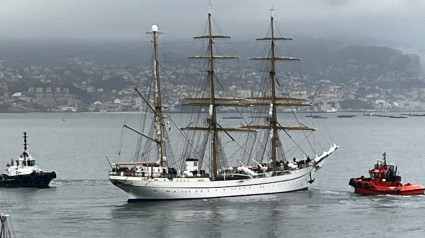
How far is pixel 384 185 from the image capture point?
8769 centimetres

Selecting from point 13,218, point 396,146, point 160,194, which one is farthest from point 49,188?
point 396,146

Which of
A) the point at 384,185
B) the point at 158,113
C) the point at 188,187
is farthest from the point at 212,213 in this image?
the point at 384,185

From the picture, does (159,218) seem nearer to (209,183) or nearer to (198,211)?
(198,211)

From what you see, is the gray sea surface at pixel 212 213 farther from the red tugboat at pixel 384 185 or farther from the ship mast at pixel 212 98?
the ship mast at pixel 212 98

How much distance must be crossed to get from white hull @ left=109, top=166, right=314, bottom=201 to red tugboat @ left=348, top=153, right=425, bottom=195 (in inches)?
308

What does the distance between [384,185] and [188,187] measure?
1720cm

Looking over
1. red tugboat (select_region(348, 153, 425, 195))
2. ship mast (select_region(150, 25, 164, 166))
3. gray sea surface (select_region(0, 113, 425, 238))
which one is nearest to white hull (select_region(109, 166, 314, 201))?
gray sea surface (select_region(0, 113, 425, 238))

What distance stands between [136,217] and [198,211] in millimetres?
5301

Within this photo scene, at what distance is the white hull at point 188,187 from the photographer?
84062 mm

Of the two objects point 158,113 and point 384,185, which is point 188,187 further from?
point 384,185

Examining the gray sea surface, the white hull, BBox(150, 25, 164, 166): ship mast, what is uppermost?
BBox(150, 25, 164, 166): ship mast

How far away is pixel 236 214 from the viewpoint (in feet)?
252

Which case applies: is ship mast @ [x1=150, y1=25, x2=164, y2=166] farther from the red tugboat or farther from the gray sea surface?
the red tugboat

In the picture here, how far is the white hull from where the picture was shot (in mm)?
84062
